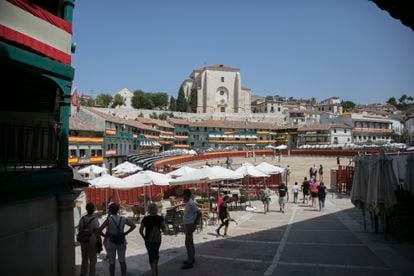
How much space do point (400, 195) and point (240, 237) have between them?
18.2 feet

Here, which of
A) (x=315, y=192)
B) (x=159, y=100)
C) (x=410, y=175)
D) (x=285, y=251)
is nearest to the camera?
(x=285, y=251)

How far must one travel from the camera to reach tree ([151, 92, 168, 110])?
139 meters

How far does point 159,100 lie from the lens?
139m

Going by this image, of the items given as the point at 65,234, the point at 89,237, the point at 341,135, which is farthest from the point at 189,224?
the point at 341,135

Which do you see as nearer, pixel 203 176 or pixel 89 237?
pixel 89 237

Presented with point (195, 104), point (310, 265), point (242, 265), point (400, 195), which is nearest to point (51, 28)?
point (242, 265)

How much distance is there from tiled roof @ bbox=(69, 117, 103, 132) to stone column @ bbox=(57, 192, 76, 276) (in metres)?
36.5

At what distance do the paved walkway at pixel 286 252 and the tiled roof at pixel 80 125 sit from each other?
3120 centimetres

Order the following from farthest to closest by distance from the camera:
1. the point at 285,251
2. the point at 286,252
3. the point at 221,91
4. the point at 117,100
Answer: the point at 221,91, the point at 117,100, the point at 285,251, the point at 286,252

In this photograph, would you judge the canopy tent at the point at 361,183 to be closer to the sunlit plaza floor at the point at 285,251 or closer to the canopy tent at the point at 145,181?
the sunlit plaza floor at the point at 285,251

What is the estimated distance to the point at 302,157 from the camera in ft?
239

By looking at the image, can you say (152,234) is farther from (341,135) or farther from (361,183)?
(341,135)

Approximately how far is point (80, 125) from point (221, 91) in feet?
330

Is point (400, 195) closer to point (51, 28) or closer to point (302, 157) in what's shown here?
point (51, 28)
